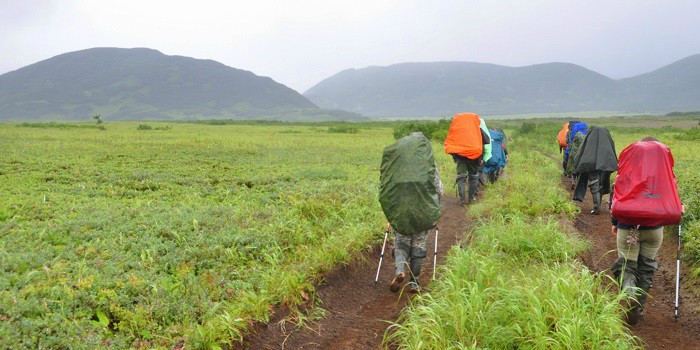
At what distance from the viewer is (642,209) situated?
17.1ft

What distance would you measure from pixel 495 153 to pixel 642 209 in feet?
31.0

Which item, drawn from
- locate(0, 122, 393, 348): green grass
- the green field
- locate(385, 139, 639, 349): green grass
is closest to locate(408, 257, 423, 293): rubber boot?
locate(385, 139, 639, 349): green grass

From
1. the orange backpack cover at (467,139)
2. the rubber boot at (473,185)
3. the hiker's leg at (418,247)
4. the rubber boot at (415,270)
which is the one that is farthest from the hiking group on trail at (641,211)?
the rubber boot at (473,185)

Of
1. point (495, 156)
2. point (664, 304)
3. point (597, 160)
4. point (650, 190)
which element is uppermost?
point (650, 190)

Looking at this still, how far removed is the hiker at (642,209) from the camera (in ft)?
17.0

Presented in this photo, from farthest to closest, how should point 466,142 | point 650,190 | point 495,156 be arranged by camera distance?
point 495,156 < point 466,142 < point 650,190

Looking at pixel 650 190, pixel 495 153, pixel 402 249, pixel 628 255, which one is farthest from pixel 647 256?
pixel 495 153

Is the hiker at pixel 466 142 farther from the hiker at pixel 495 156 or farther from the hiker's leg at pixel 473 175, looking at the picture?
the hiker at pixel 495 156

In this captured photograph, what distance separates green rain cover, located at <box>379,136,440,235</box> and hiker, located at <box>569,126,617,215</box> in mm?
6712

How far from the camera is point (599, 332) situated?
432 centimetres

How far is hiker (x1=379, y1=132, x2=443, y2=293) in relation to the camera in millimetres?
6078

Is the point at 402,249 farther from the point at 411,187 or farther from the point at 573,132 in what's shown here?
the point at 573,132

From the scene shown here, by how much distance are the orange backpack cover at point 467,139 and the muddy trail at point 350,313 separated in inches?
141

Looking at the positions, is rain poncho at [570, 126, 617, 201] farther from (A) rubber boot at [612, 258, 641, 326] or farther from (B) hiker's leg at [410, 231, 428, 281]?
(B) hiker's leg at [410, 231, 428, 281]
